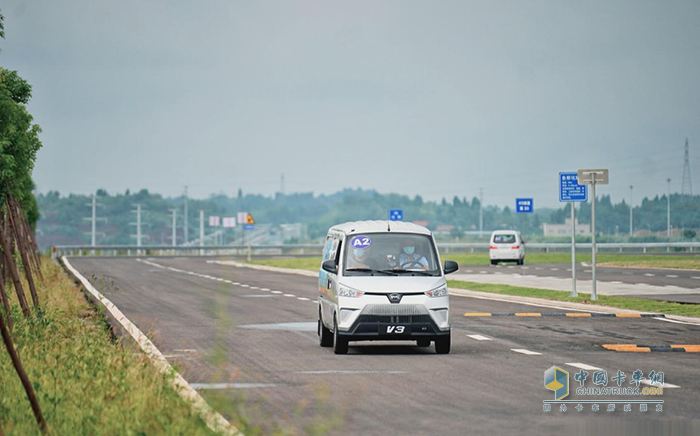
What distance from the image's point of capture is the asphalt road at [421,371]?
10.3m

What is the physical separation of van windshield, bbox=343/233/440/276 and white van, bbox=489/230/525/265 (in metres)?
45.4

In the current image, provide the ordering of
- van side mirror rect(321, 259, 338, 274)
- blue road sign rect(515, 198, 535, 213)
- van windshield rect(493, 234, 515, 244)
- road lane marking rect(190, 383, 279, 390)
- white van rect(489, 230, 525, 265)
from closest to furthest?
road lane marking rect(190, 383, 279, 390) < van side mirror rect(321, 259, 338, 274) < blue road sign rect(515, 198, 535, 213) < white van rect(489, 230, 525, 265) < van windshield rect(493, 234, 515, 244)

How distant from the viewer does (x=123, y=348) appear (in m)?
14.7

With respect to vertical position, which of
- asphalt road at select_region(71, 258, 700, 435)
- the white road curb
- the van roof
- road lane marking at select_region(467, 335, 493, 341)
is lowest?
road lane marking at select_region(467, 335, 493, 341)

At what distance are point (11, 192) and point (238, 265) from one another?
1676 inches

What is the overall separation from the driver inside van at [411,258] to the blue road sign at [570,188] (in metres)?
13.2

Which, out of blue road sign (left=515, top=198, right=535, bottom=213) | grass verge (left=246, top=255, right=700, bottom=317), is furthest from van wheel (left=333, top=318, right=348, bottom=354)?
blue road sign (left=515, top=198, right=535, bottom=213)

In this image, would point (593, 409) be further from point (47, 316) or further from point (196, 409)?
point (47, 316)

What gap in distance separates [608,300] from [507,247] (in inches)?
1349

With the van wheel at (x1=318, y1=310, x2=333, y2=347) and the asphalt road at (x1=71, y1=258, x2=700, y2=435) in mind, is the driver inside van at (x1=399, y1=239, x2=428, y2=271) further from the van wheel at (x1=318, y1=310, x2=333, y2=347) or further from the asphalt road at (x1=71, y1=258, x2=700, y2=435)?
the van wheel at (x1=318, y1=310, x2=333, y2=347)

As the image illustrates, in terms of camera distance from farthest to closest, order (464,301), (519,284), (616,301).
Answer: (519,284)
(464,301)
(616,301)

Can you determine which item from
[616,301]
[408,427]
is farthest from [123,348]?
[616,301]

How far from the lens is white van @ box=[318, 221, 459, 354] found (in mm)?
16750

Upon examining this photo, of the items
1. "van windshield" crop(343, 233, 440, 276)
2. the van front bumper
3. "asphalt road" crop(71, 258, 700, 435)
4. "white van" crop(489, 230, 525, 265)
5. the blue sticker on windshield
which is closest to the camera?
"asphalt road" crop(71, 258, 700, 435)
